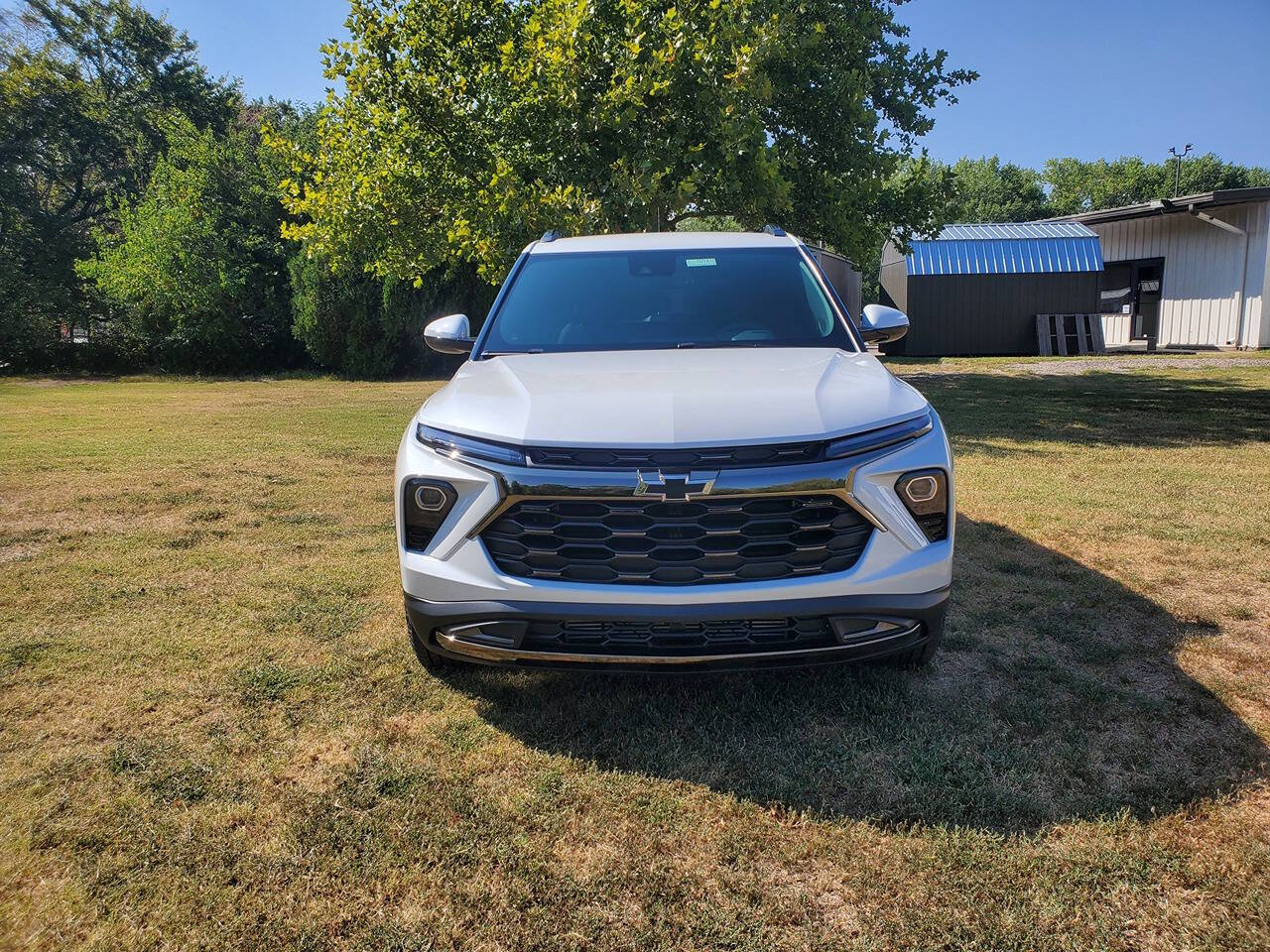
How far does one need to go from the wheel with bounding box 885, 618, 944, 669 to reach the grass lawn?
7 centimetres

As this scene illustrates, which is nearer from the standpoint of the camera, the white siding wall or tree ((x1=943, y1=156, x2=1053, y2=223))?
the white siding wall

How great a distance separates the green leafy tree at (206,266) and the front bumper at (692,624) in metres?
22.2

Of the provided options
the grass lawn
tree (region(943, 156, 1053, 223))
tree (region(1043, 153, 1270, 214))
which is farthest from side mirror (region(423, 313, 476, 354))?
tree (region(1043, 153, 1270, 214))

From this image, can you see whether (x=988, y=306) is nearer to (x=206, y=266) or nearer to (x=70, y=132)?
(x=206, y=266)

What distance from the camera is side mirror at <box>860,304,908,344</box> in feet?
13.2

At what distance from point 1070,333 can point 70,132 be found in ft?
117

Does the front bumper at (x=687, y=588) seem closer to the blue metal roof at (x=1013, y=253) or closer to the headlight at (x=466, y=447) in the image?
the headlight at (x=466, y=447)

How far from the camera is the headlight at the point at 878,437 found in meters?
2.62

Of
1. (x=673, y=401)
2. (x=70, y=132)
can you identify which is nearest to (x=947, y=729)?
(x=673, y=401)

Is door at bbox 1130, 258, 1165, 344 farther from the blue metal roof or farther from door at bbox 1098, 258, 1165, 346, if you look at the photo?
the blue metal roof

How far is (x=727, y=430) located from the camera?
8.43 feet

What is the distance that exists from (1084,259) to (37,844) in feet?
93.1

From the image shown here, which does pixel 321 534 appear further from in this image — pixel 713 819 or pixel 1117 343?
pixel 1117 343

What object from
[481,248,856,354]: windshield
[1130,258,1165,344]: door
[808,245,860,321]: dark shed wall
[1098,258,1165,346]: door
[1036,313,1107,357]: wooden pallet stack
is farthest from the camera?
[1098,258,1165,346]: door
